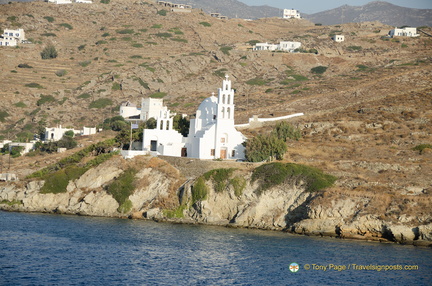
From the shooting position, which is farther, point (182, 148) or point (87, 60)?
point (87, 60)

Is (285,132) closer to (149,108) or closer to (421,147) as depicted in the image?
(421,147)

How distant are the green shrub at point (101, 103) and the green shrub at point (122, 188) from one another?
204 ft

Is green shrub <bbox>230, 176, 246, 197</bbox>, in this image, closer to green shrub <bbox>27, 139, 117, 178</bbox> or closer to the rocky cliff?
the rocky cliff

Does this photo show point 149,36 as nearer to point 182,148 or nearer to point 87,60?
point 87,60

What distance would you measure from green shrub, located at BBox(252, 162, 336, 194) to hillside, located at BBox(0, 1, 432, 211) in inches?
62.7

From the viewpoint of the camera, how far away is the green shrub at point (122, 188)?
64.7m

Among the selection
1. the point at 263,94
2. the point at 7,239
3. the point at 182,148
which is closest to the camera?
the point at 7,239

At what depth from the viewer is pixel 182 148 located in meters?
74.1

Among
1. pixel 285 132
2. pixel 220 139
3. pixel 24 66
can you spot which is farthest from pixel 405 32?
pixel 220 139

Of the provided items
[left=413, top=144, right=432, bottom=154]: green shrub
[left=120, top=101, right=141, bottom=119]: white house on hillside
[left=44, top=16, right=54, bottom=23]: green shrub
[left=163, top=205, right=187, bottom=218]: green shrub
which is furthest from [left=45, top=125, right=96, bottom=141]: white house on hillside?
[left=44, top=16, right=54, bottom=23]: green shrub

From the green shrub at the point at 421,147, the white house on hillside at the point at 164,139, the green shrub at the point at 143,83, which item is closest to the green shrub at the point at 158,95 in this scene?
the green shrub at the point at 143,83

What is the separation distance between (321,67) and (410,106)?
6028cm

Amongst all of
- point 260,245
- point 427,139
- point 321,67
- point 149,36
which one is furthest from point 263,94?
point 260,245

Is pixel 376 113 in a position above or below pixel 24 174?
above
